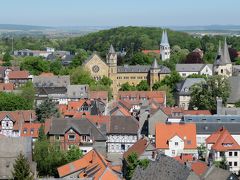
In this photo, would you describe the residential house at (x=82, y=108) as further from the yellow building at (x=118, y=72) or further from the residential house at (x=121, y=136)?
the yellow building at (x=118, y=72)

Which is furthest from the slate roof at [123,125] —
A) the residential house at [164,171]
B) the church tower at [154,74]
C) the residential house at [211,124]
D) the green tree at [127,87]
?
the church tower at [154,74]

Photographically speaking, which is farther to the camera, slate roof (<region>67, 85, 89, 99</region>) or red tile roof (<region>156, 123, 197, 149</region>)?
slate roof (<region>67, 85, 89, 99</region>)

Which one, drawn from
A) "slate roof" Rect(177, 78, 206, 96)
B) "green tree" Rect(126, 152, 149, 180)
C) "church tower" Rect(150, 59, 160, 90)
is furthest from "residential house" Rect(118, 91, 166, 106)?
"green tree" Rect(126, 152, 149, 180)

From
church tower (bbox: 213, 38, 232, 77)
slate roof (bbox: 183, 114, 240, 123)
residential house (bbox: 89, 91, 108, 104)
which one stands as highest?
church tower (bbox: 213, 38, 232, 77)

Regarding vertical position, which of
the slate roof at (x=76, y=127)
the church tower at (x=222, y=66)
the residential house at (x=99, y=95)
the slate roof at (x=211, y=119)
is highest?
the church tower at (x=222, y=66)

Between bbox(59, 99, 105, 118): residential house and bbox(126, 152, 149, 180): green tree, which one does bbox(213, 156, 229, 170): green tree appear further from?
bbox(59, 99, 105, 118): residential house

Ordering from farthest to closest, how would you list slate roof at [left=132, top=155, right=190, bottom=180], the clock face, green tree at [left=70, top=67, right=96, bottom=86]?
the clock face
green tree at [left=70, top=67, right=96, bottom=86]
slate roof at [left=132, top=155, right=190, bottom=180]

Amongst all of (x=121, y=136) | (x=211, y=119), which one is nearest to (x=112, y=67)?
(x=121, y=136)

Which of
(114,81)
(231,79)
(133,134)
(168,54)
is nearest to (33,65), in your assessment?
(114,81)
